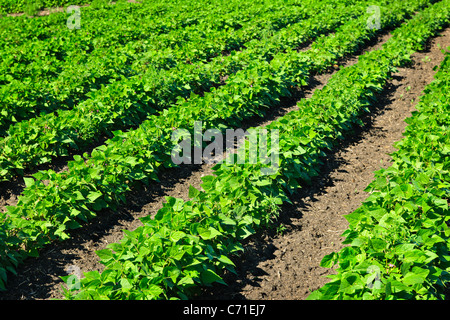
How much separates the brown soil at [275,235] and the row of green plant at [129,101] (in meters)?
0.66

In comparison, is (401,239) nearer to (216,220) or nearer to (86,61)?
(216,220)

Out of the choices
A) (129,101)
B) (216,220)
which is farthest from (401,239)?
(129,101)

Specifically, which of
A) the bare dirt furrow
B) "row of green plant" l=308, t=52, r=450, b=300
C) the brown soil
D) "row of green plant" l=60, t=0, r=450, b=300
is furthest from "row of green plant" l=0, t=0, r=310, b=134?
"row of green plant" l=308, t=52, r=450, b=300

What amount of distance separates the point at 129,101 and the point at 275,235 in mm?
3952

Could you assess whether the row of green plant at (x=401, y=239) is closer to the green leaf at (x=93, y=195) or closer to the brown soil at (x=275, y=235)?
the brown soil at (x=275, y=235)

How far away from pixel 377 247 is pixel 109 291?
2446mm

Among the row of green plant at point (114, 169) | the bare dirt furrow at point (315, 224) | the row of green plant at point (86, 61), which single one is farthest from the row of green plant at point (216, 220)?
the row of green plant at point (86, 61)

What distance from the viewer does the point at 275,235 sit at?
498 cm

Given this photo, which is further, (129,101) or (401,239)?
(129,101)

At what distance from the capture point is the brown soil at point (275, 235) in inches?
166

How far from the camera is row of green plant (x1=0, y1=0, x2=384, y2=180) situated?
6.09m

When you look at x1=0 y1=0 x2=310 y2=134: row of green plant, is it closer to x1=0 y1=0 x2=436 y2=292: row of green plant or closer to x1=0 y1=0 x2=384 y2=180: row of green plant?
x1=0 y1=0 x2=384 y2=180: row of green plant

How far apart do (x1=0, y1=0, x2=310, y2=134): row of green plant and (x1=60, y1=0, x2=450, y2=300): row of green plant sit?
3783 millimetres
